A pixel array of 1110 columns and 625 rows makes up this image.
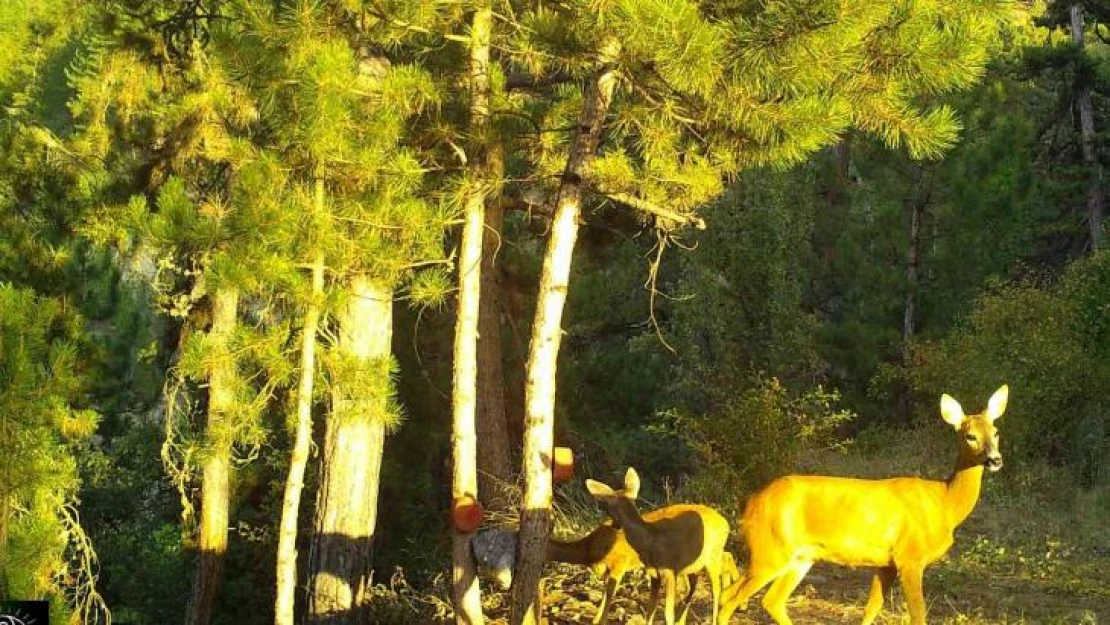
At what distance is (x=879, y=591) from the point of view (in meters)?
9.38

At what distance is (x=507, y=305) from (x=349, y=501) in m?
6.76

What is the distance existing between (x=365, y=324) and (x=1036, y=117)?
2699cm

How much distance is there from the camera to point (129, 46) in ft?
49.0

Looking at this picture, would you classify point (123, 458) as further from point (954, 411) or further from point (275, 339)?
point (954, 411)

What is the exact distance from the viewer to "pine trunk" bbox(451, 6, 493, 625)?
10461 millimetres

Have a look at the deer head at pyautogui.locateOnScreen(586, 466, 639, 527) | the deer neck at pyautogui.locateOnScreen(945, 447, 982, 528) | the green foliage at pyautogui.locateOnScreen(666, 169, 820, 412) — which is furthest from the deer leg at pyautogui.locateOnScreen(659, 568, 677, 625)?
the green foliage at pyautogui.locateOnScreen(666, 169, 820, 412)

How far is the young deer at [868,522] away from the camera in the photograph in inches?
354

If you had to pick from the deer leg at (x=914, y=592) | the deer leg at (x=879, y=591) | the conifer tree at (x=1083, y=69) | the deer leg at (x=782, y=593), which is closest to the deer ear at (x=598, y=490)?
the deer leg at (x=782, y=593)

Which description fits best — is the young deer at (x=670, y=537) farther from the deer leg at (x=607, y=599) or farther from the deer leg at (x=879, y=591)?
the deer leg at (x=879, y=591)

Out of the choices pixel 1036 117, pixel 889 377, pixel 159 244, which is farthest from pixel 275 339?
pixel 1036 117

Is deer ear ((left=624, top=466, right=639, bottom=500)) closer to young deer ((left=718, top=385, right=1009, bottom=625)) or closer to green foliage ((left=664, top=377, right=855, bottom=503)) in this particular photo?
young deer ((left=718, top=385, right=1009, bottom=625))

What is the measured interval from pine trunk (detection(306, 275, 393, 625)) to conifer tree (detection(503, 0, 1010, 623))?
8.89 feet

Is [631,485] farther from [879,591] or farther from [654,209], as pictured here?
[654,209]

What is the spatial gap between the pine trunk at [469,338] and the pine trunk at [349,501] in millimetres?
1676
